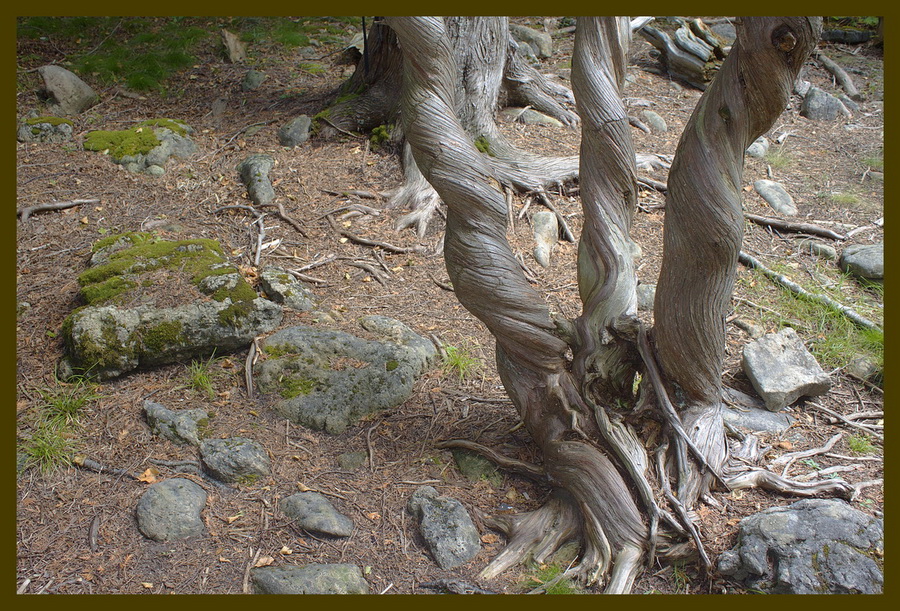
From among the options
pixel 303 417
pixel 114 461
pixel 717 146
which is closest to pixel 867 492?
pixel 717 146

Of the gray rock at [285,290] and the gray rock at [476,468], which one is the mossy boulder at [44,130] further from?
the gray rock at [476,468]

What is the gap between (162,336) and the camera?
4.26m

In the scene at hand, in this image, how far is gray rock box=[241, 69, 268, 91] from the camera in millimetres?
8374

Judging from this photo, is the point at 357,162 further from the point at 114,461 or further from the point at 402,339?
the point at 114,461

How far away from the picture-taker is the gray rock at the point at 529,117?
755cm

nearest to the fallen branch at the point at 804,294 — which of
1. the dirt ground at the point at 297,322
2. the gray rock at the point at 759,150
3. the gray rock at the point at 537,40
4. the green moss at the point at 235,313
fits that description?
the dirt ground at the point at 297,322

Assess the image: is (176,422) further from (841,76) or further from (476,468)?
(841,76)

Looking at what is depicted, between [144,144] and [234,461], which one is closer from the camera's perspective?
[234,461]

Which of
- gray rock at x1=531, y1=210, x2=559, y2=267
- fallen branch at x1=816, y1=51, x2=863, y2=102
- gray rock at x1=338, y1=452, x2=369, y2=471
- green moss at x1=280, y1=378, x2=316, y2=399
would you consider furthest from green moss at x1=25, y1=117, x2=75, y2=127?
fallen branch at x1=816, y1=51, x2=863, y2=102

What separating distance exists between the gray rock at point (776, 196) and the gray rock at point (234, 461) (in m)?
5.74

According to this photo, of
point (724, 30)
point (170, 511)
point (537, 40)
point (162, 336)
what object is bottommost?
point (170, 511)

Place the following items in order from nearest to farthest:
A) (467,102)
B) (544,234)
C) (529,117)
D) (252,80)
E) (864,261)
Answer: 1. (864,261)
2. (544,234)
3. (467,102)
4. (529,117)
5. (252,80)

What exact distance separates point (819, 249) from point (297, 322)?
15.9 ft

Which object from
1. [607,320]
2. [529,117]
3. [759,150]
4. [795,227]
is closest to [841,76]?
[759,150]
